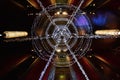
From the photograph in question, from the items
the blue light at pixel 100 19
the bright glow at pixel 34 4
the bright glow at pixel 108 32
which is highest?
the bright glow at pixel 34 4

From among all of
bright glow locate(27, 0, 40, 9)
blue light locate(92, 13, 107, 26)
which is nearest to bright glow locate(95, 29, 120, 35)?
blue light locate(92, 13, 107, 26)

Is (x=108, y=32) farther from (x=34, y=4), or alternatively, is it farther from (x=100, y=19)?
(x=34, y=4)

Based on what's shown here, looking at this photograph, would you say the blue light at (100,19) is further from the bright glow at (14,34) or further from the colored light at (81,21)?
the bright glow at (14,34)

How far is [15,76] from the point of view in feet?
2.97

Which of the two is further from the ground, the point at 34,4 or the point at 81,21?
the point at 34,4

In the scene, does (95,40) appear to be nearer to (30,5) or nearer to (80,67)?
(80,67)

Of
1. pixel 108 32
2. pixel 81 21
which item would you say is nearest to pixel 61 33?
pixel 81 21

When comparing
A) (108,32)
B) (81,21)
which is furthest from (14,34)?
(108,32)

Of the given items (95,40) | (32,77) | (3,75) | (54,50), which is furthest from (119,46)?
(3,75)

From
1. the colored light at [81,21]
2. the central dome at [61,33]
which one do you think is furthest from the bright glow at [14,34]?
the colored light at [81,21]

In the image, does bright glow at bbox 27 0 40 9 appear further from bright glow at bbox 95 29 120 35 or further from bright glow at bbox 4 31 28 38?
bright glow at bbox 95 29 120 35

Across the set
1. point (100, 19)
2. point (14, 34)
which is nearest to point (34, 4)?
point (14, 34)

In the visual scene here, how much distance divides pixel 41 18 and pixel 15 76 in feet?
0.89

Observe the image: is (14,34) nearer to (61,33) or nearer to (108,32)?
(61,33)
